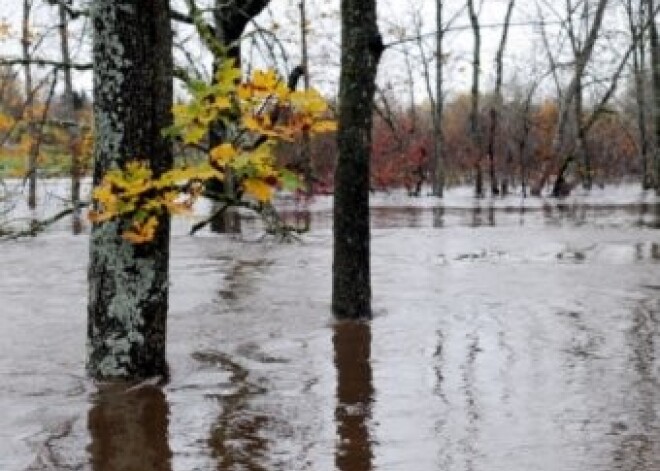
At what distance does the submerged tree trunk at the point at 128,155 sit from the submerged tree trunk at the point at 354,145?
2.26 meters

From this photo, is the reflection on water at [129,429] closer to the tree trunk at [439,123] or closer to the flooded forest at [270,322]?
the flooded forest at [270,322]

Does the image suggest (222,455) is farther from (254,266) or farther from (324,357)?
(254,266)

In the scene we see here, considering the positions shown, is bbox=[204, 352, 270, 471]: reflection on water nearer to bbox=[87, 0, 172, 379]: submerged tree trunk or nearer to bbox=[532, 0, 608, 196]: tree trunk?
bbox=[87, 0, 172, 379]: submerged tree trunk

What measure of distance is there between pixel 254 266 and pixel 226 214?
7947 mm

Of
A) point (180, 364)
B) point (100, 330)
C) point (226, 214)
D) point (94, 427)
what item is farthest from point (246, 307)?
point (226, 214)

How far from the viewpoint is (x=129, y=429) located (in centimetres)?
511

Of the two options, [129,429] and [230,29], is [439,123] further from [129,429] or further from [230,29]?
[129,429]

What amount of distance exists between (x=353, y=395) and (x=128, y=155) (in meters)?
1.95

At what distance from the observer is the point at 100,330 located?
5.98 meters

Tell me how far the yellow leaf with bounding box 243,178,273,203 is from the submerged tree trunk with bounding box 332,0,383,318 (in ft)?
11.9

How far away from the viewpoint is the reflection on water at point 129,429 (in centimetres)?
459

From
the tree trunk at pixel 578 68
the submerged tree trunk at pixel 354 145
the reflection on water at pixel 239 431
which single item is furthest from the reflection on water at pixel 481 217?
the reflection on water at pixel 239 431

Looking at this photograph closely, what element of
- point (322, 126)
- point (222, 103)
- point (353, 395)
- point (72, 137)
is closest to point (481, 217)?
point (72, 137)

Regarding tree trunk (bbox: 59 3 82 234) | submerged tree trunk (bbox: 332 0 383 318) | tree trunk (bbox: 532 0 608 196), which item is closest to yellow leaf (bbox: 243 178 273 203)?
tree trunk (bbox: 59 3 82 234)
